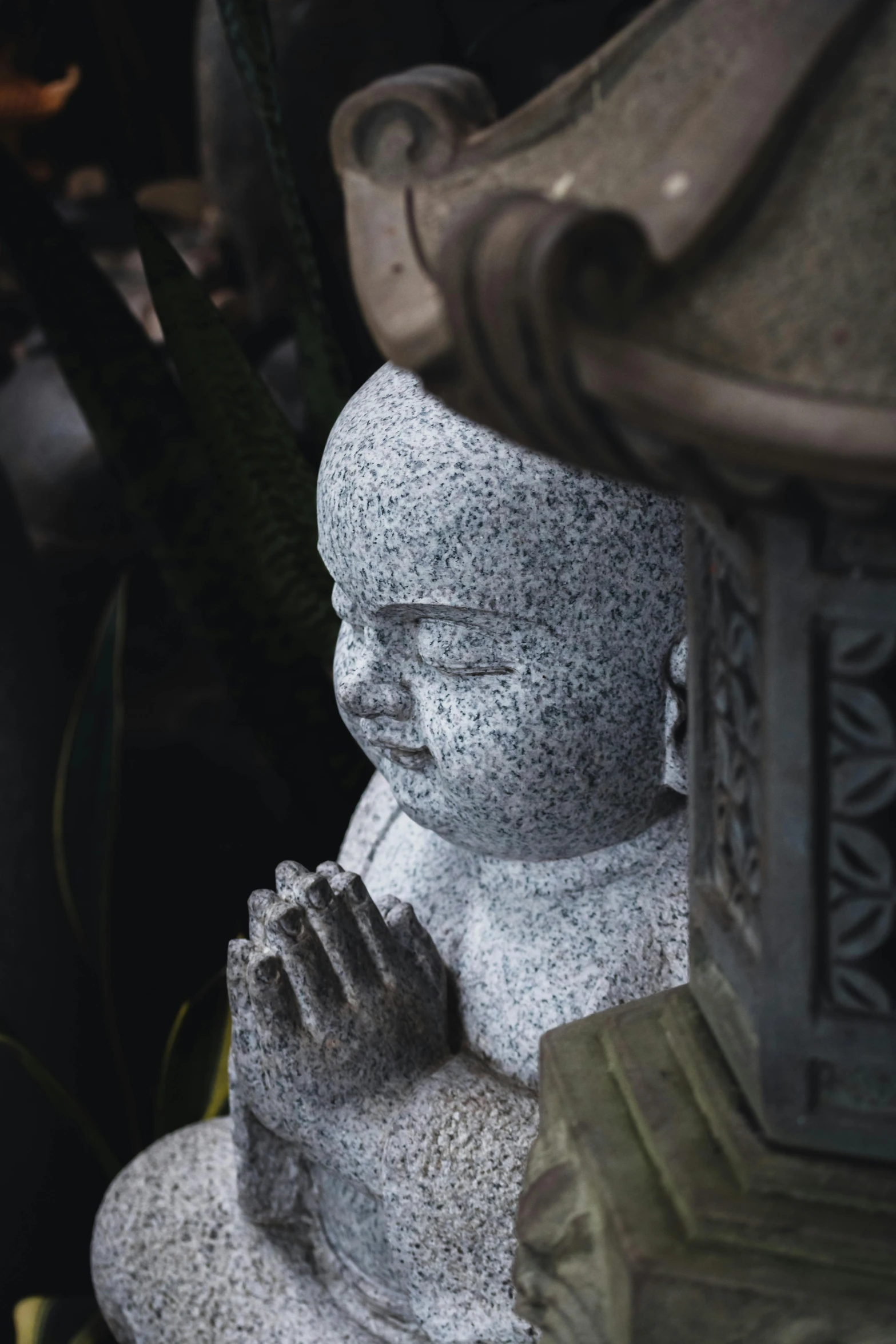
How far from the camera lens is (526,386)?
53cm

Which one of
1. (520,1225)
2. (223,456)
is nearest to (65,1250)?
(223,456)

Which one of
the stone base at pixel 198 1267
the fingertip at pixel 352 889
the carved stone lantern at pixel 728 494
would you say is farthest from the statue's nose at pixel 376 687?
the stone base at pixel 198 1267

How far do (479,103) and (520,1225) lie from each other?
0.55 metres

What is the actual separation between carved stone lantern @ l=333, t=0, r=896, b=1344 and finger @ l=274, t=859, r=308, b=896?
0.95 ft

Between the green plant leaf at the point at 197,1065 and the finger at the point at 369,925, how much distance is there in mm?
657

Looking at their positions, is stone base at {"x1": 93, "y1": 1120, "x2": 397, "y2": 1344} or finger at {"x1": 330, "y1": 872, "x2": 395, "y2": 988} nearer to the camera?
finger at {"x1": 330, "y1": 872, "x2": 395, "y2": 988}

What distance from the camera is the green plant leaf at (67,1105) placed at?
5.22 ft

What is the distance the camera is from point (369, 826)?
127 centimetres

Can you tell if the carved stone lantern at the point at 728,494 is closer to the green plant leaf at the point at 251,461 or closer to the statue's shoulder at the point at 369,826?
the statue's shoulder at the point at 369,826

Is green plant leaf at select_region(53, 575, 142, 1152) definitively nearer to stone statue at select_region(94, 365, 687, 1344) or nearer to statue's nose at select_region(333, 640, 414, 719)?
stone statue at select_region(94, 365, 687, 1344)

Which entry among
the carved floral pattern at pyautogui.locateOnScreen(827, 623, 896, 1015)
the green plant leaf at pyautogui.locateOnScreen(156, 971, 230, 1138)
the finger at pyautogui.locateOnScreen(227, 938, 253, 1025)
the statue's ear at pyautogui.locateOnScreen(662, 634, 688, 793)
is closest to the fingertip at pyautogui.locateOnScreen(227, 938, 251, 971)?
the finger at pyautogui.locateOnScreen(227, 938, 253, 1025)

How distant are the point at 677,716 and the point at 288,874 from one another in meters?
0.31

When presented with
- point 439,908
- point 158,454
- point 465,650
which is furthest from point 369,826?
point 158,454

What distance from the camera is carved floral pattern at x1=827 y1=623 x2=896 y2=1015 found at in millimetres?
601
